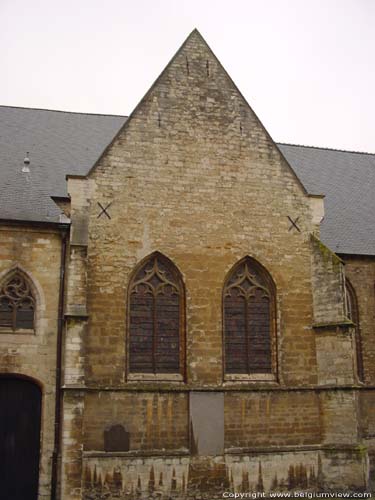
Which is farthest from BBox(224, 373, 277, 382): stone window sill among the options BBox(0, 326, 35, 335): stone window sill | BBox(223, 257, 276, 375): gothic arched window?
BBox(0, 326, 35, 335): stone window sill

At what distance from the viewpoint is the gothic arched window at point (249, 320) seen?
14.5 meters

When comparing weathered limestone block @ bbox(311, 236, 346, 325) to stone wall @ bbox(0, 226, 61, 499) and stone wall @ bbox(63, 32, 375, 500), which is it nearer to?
stone wall @ bbox(63, 32, 375, 500)

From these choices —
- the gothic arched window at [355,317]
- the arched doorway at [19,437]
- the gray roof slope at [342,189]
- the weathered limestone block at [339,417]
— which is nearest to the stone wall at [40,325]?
the arched doorway at [19,437]

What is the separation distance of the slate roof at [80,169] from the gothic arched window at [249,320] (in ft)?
12.4

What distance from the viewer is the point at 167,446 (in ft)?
43.7

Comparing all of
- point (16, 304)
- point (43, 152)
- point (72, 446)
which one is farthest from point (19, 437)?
point (43, 152)

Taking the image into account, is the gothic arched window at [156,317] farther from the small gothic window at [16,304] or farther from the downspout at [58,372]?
the small gothic window at [16,304]

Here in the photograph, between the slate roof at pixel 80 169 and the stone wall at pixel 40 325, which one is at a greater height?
the slate roof at pixel 80 169

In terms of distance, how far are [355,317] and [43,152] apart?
10496 millimetres

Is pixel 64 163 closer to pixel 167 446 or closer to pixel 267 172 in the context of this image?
pixel 267 172

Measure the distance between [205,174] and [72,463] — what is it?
743cm

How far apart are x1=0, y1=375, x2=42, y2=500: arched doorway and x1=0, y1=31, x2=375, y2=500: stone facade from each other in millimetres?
562

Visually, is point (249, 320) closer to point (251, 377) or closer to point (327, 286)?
point (251, 377)

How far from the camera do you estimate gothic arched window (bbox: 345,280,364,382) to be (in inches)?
678
